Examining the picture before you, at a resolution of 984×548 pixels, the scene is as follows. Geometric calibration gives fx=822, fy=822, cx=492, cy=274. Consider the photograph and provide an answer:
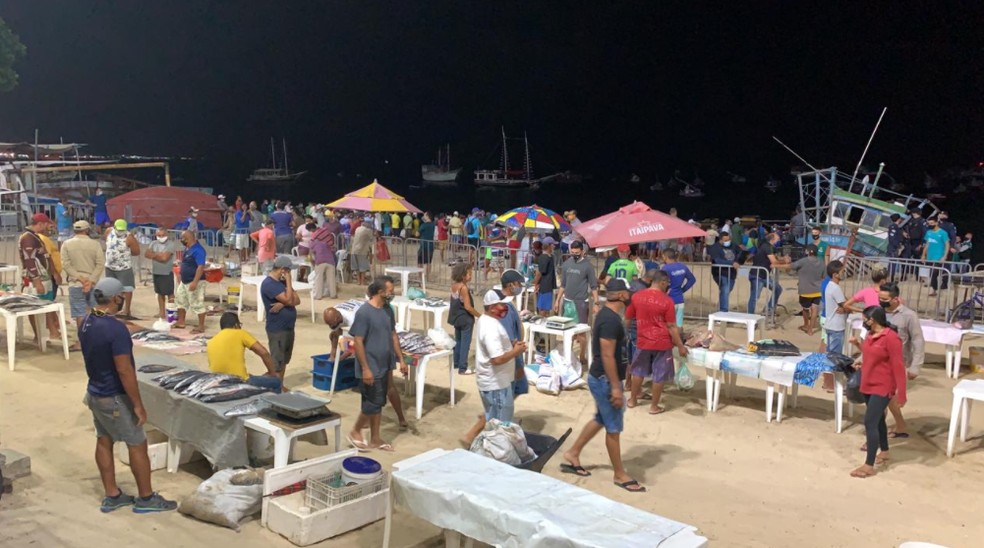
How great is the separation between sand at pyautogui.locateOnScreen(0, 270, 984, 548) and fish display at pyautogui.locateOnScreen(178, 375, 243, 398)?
0.80 meters

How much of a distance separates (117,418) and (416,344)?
3.89m

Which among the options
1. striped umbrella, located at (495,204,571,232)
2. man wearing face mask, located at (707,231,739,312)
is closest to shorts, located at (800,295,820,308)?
man wearing face mask, located at (707,231,739,312)

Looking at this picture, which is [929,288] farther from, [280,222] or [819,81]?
[819,81]

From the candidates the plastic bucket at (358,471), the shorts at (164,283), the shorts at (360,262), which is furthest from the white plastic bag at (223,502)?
the shorts at (360,262)

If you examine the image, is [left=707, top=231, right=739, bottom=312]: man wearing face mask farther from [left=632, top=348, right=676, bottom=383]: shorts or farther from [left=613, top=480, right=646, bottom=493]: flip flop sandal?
[left=613, top=480, right=646, bottom=493]: flip flop sandal

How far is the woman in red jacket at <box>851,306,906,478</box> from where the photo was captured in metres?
7.77

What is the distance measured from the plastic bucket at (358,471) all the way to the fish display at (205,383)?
1.56 m

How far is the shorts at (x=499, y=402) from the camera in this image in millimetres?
7547

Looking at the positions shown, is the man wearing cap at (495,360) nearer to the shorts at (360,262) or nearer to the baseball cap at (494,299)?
the baseball cap at (494,299)

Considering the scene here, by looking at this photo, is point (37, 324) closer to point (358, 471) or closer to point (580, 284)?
point (358, 471)

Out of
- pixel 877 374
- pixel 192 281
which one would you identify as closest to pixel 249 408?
pixel 877 374

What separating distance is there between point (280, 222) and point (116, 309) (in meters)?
13.2

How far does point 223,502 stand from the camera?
250 inches

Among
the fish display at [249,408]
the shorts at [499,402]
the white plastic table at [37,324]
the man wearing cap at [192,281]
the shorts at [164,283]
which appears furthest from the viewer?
the shorts at [164,283]
